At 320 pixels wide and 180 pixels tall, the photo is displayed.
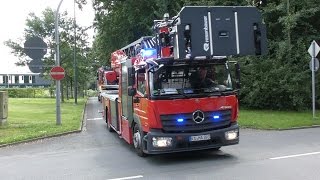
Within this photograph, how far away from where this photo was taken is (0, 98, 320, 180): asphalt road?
948 centimetres

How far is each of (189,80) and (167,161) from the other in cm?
198

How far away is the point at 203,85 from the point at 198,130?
3.54 ft

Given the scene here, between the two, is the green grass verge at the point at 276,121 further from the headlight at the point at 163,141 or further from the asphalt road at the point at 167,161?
the headlight at the point at 163,141

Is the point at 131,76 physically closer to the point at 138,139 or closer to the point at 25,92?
the point at 138,139

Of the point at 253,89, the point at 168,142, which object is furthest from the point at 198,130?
the point at 253,89

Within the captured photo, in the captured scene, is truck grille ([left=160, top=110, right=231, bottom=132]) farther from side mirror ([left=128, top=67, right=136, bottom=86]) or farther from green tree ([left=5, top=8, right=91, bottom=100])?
green tree ([left=5, top=8, right=91, bottom=100])

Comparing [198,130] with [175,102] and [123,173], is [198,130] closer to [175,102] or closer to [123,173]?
[175,102]

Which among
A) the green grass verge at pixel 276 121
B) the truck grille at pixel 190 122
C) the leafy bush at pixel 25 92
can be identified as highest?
the leafy bush at pixel 25 92

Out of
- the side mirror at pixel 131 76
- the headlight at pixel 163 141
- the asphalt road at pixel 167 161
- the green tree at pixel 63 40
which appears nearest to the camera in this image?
the asphalt road at pixel 167 161

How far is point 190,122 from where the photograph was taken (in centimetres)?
1083

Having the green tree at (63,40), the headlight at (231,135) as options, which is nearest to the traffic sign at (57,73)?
the headlight at (231,135)

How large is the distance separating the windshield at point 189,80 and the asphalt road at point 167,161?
5.36ft

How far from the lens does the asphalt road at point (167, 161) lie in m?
9.48

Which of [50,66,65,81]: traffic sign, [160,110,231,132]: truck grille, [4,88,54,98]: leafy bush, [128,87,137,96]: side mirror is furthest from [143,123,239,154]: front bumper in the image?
[4,88,54,98]: leafy bush
